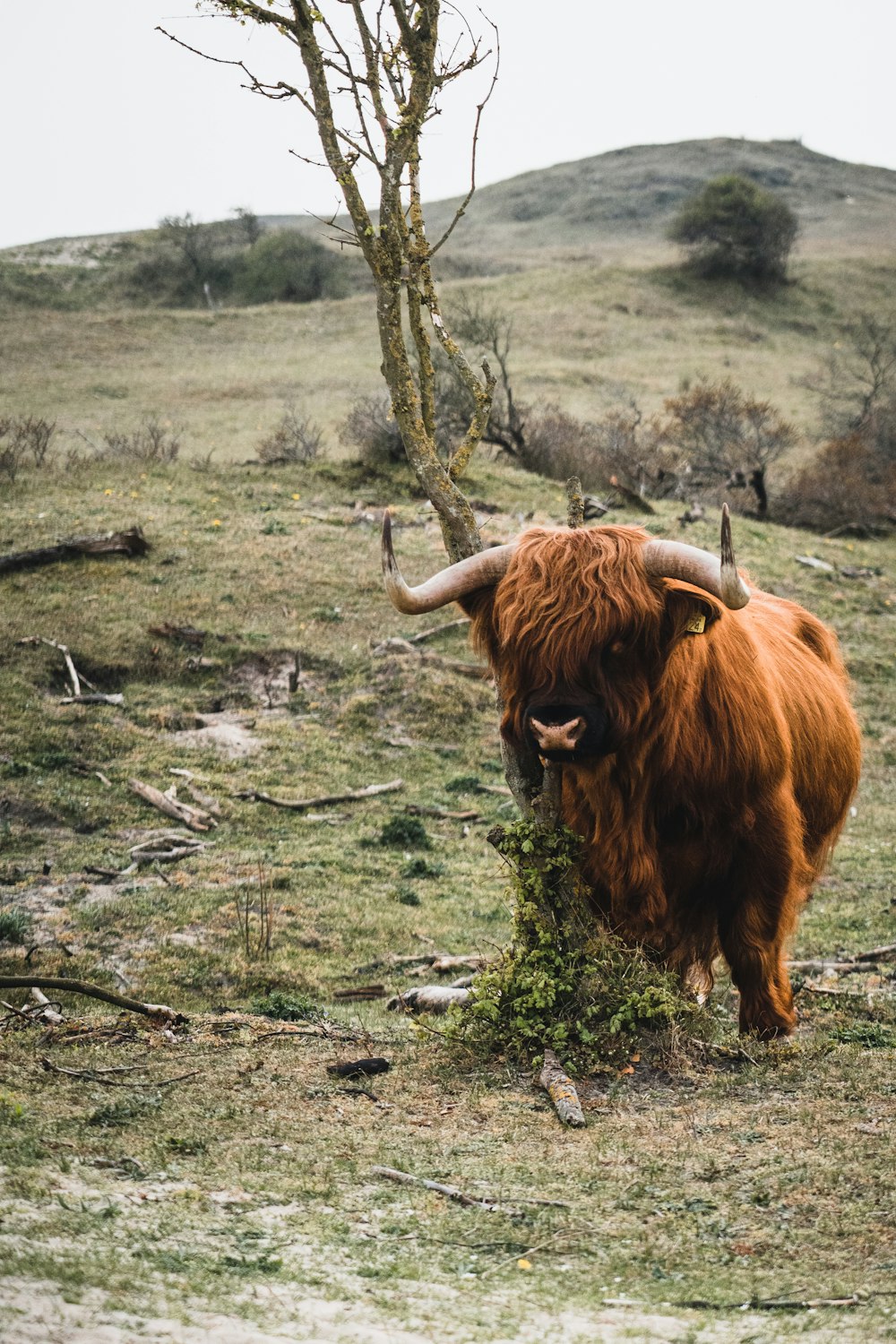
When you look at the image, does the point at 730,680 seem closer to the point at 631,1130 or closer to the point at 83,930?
the point at 631,1130

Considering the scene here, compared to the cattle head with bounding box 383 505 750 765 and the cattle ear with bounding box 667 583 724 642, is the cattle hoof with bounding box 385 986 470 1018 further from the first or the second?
the cattle ear with bounding box 667 583 724 642

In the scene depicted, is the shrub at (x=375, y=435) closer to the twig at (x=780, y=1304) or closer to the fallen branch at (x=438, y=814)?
the fallen branch at (x=438, y=814)

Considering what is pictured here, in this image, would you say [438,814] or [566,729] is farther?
[438,814]

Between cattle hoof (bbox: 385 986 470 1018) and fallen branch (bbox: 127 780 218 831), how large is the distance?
13.1ft

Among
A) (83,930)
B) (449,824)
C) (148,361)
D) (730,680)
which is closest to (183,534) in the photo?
(449,824)

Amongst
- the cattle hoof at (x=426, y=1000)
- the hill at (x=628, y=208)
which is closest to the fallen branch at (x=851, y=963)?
the cattle hoof at (x=426, y=1000)

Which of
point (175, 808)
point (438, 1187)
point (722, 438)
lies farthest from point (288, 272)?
point (438, 1187)

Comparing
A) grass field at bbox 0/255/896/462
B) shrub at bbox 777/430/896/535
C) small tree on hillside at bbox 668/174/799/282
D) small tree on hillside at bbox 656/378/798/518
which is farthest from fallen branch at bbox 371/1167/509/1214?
small tree on hillside at bbox 668/174/799/282

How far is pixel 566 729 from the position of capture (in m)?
4.67

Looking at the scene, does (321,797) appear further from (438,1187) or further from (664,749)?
(438,1187)

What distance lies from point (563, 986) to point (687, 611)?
5.69 ft

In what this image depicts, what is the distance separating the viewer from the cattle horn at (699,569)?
4.75m

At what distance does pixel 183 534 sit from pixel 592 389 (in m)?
26.0

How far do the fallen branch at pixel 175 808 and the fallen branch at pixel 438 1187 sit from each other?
22.7 feet
